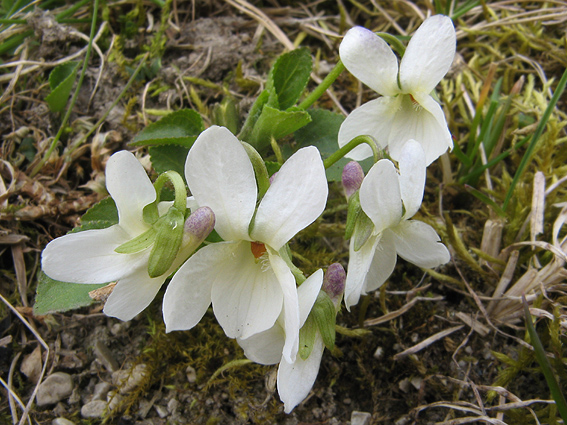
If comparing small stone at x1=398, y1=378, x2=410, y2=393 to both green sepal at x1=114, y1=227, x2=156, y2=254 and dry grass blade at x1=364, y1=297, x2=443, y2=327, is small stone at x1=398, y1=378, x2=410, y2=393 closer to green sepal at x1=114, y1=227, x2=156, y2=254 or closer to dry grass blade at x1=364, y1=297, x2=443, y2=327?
dry grass blade at x1=364, y1=297, x2=443, y2=327

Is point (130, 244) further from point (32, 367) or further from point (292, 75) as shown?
point (292, 75)

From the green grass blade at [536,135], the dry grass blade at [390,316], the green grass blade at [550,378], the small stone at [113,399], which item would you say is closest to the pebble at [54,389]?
the small stone at [113,399]

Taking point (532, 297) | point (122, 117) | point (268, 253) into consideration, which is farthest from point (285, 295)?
point (122, 117)

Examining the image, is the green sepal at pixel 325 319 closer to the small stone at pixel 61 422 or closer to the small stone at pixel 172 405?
the small stone at pixel 172 405

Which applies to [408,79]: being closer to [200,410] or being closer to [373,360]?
[373,360]

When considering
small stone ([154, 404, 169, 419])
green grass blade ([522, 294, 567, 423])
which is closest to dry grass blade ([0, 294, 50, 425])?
small stone ([154, 404, 169, 419])
